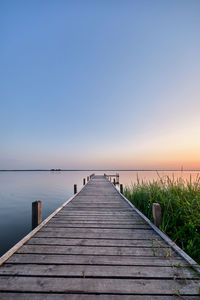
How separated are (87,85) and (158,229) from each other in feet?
77.7

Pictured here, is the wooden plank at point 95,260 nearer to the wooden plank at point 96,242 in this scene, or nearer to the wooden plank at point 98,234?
the wooden plank at point 96,242

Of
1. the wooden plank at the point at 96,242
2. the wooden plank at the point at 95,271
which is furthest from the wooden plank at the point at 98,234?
the wooden plank at the point at 95,271

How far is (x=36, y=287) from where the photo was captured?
161 centimetres

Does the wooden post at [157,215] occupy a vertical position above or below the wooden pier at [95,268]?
above

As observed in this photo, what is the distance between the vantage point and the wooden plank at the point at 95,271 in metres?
1.79

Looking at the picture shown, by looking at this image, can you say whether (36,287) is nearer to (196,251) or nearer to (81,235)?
(81,235)

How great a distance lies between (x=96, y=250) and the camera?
2361 millimetres

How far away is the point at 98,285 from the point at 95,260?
1.47ft

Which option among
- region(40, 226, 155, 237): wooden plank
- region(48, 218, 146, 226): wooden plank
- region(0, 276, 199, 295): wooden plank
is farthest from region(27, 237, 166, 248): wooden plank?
region(48, 218, 146, 226): wooden plank

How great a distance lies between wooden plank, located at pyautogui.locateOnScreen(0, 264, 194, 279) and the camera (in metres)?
1.79

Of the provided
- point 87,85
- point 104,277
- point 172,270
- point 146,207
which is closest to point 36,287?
point 104,277

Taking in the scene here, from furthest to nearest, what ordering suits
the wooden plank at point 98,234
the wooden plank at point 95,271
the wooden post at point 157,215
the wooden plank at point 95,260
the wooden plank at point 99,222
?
the wooden plank at point 99,222, the wooden post at point 157,215, the wooden plank at point 98,234, the wooden plank at point 95,260, the wooden plank at point 95,271

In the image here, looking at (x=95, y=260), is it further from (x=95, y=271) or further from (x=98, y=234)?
(x=98, y=234)

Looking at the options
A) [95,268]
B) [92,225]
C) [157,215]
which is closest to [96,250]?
A: [95,268]
